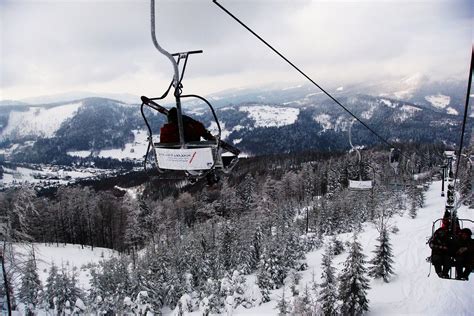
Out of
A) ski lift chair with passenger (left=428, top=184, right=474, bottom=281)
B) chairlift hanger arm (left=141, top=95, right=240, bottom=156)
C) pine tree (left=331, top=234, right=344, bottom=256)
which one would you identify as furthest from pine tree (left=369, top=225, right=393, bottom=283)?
chairlift hanger arm (left=141, top=95, right=240, bottom=156)

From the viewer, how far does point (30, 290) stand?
29.2 metres

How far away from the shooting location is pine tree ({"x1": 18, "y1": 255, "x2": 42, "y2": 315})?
28609 mm

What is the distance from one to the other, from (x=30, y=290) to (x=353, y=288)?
83.1 ft

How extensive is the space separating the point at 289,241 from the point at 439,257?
2879 cm

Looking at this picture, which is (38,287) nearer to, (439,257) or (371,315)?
(371,315)

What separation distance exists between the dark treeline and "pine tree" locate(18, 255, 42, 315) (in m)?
4.02

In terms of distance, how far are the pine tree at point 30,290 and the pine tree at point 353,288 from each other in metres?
24.0

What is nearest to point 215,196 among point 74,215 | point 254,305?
point 74,215

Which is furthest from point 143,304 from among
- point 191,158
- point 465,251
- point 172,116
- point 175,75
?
point 175,75

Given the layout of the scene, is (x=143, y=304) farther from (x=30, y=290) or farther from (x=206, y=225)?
(x=206, y=225)

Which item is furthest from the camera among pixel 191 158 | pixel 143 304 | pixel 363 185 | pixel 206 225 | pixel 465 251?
pixel 206 225

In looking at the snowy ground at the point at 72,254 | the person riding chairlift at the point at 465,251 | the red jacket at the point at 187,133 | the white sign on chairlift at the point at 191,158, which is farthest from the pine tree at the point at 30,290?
the person riding chairlift at the point at 465,251

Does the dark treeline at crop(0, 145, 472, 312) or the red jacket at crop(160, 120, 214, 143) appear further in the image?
the dark treeline at crop(0, 145, 472, 312)

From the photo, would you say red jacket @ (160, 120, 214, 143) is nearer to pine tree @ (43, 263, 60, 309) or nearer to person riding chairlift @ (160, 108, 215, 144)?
person riding chairlift @ (160, 108, 215, 144)
